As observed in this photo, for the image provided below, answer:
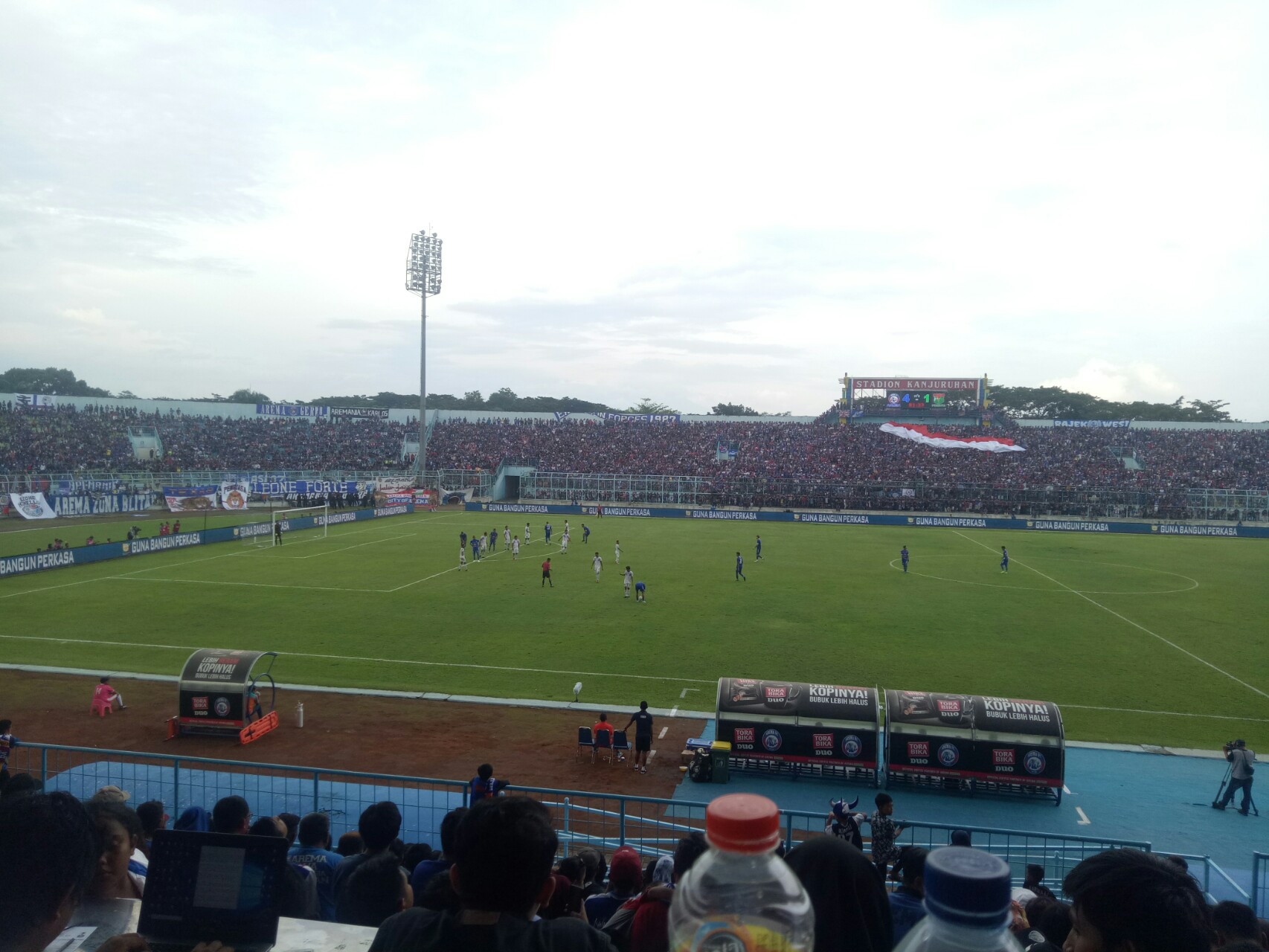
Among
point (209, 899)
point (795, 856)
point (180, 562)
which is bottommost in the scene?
point (180, 562)

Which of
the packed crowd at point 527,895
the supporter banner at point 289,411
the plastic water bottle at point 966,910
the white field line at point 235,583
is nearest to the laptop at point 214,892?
the packed crowd at point 527,895

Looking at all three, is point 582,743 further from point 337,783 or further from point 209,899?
point 209,899

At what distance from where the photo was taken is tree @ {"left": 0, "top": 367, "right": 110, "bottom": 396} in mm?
127375

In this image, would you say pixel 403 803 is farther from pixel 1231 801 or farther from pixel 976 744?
pixel 1231 801

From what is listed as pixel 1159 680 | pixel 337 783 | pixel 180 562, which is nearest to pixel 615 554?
pixel 180 562

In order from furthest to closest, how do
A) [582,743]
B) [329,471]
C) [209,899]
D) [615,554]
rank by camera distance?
[329,471] < [615,554] < [582,743] < [209,899]

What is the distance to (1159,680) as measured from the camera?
22.1 m

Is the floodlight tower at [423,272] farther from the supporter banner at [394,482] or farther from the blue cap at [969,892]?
the blue cap at [969,892]

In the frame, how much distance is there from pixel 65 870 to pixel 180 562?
140 feet

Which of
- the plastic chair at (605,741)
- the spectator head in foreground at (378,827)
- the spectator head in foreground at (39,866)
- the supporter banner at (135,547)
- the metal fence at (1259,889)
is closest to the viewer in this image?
the spectator head in foreground at (39,866)

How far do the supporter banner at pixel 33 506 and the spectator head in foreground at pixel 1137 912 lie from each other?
64.8 metres

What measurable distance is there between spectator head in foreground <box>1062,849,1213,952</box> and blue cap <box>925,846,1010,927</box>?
132 centimetres

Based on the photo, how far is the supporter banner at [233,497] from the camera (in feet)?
199

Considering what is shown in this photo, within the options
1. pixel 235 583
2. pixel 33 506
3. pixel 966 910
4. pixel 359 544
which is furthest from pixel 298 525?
pixel 966 910
